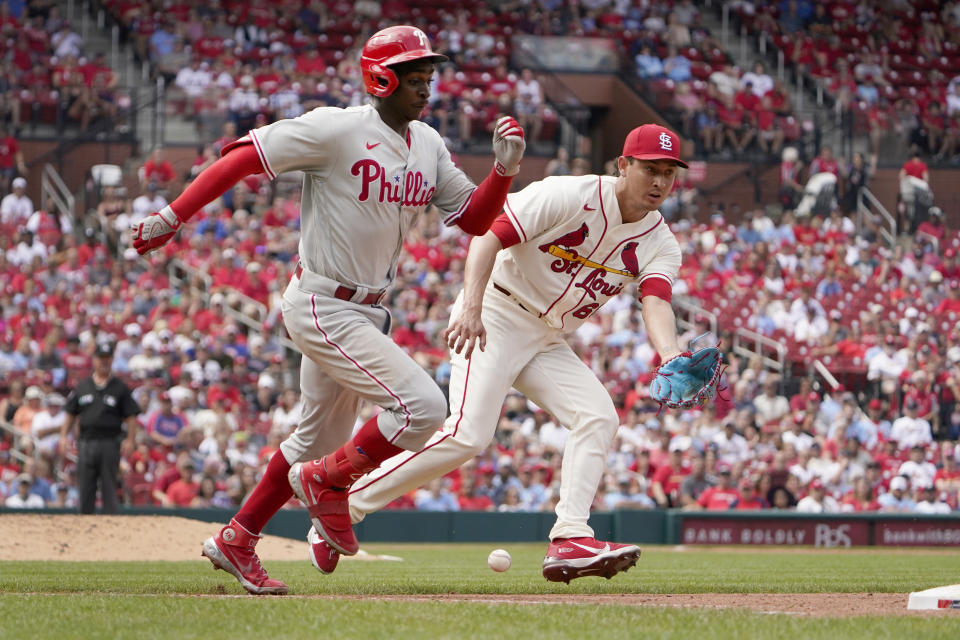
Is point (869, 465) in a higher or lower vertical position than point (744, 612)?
lower

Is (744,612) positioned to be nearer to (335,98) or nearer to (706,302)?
(706,302)

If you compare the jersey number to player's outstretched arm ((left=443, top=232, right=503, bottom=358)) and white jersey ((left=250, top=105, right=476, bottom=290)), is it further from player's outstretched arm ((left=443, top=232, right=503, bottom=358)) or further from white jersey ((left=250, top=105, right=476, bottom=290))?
white jersey ((left=250, top=105, right=476, bottom=290))

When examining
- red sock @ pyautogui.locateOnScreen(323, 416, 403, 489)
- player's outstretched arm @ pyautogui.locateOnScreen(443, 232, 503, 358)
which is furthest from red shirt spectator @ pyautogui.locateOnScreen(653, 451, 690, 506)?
red sock @ pyautogui.locateOnScreen(323, 416, 403, 489)

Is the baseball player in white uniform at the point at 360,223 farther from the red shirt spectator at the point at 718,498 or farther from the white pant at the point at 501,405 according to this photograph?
the red shirt spectator at the point at 718,498

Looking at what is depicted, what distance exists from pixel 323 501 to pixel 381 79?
1.88m

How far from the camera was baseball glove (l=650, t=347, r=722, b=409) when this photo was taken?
6.71 meters

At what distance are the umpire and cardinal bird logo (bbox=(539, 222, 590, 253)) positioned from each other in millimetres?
6884

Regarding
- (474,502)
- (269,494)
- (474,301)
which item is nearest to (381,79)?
(474,301)

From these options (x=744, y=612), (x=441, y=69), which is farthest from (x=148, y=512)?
(x=441, y=69)

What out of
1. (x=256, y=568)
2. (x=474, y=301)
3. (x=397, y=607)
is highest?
(x=474, y=301)

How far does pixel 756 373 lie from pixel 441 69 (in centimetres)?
878

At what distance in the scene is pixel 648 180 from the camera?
7.09 metres

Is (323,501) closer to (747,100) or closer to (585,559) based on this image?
(585,559)

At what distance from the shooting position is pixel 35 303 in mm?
18016
